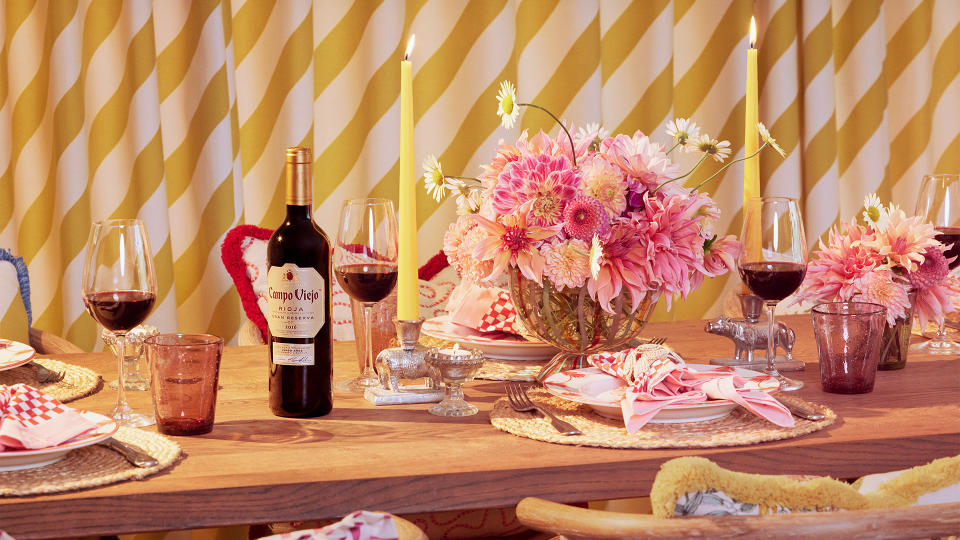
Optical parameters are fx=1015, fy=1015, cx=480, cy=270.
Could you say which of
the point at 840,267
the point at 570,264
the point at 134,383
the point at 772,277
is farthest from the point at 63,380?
the point at 840,267

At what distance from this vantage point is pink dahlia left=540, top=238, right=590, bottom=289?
3.84 ft

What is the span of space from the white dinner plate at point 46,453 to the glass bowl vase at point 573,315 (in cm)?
51

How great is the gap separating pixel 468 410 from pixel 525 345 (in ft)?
0.89

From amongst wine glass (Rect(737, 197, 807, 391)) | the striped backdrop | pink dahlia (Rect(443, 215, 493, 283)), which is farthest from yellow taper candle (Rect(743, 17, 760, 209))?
the striped backdrop

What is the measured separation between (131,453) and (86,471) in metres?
0.05

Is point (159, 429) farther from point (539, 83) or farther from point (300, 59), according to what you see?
point (539, 83)

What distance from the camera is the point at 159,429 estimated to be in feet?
3.52

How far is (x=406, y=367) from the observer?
3.95 feet

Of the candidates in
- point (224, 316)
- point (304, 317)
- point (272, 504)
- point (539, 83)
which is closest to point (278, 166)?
point (224, 316)

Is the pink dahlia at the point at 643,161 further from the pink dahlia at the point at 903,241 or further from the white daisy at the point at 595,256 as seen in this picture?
the pink dahlia at the point at 903,241

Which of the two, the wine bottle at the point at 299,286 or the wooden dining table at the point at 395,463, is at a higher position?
the wine bottle at the point at 299,286

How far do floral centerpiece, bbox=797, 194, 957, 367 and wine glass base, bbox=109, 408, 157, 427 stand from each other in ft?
2.84

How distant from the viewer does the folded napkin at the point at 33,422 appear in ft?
3.08

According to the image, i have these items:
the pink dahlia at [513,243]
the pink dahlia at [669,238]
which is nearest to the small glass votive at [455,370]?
the pink dahlia at [513,243]
